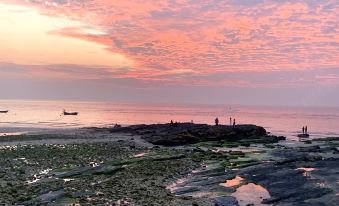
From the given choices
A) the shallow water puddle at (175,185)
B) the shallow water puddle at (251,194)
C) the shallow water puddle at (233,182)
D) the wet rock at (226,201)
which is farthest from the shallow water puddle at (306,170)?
the shallow water puddle at (175,185)

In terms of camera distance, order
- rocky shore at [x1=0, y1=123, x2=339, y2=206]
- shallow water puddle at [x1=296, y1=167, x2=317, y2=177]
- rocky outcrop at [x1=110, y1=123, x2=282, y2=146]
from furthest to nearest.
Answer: rocky outcrop at [x1=110, y1=123, x2=282, y2=146]
shallow water puddle at [x1=296, y1=167, x2=317, y2=177]
rocky shore at [x1=0, y1=123, x2=339, y2=206]

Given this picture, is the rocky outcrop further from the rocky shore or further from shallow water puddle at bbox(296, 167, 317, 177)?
shallow water puddle at bbox(296, 167, 317, 177)

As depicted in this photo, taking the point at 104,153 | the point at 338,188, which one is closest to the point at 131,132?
the point at 104,153

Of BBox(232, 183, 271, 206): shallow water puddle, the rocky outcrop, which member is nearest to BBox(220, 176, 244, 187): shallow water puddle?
BBox(232, 183, 271, 206): shallow water puddle

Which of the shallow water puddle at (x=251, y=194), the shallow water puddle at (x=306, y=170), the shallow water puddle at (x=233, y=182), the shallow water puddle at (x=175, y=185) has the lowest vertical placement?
the shallow water puddle at (x=175, y=185)

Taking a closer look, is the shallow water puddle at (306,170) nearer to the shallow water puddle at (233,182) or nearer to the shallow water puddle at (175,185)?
the shallow water puddle at (233,182)

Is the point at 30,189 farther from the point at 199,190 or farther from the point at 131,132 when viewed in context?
the point at 131,132

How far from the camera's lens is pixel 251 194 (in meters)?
26.3

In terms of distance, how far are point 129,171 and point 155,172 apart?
8.43 feet

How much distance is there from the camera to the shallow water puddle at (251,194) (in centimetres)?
2419

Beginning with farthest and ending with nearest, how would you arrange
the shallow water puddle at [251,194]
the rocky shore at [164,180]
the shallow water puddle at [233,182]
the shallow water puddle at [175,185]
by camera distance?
the shallow water puddle at [233,182], the shallow water puddle at [175,185], the shallow water puddle at [251,194], the rocky shore at [164,180]

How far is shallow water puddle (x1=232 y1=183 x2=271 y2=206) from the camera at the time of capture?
24.2 m

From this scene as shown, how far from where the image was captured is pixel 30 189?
27.0 meters

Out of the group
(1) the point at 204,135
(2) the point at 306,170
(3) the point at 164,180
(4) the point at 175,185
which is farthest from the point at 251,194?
(1) the point at 204,135
